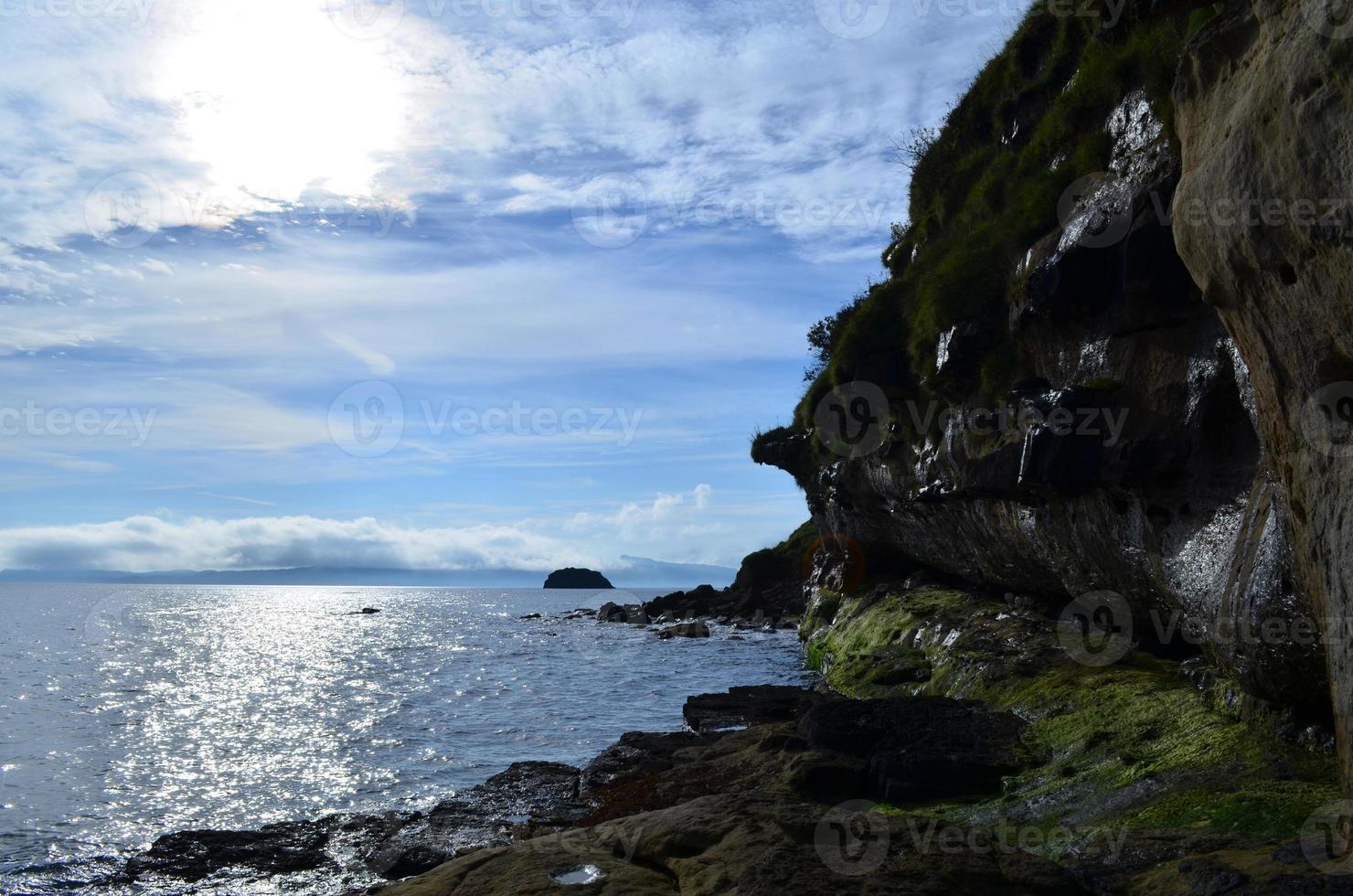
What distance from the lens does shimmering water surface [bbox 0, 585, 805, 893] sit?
19.8 meters

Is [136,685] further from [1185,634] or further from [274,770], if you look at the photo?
[1185,634]

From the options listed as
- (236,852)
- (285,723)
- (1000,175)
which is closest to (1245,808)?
(236,852)

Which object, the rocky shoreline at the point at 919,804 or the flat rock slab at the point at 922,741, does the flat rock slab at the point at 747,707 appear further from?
the flat rock slab at the point at 922,741

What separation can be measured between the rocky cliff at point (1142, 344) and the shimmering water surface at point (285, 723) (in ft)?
41.8

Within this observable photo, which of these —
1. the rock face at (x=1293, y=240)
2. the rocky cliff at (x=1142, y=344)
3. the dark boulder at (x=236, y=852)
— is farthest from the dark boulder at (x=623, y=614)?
the rock face at (x=1293, y=240)

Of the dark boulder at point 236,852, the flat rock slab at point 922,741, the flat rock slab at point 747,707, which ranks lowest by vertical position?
the dark boulder at point 236,852

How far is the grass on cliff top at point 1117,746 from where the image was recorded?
9.38 m

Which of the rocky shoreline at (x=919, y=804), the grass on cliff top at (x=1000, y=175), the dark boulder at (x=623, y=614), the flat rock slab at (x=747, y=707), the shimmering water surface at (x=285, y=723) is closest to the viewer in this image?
the rocky shoreline at (x=919, y=804)

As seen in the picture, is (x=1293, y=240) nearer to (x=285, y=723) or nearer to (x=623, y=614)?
(x=285, y=723)

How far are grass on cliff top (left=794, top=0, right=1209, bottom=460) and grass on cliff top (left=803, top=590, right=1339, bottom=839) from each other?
6.83 m

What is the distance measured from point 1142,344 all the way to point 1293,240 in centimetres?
891

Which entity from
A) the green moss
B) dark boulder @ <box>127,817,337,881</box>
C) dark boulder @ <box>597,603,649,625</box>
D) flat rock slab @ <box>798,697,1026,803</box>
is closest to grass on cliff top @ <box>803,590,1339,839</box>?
the green moss

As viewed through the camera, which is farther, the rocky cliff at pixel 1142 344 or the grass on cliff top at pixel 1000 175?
the grass on cliff top at pixel 1000 175

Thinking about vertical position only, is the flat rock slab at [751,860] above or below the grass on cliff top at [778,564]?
below
